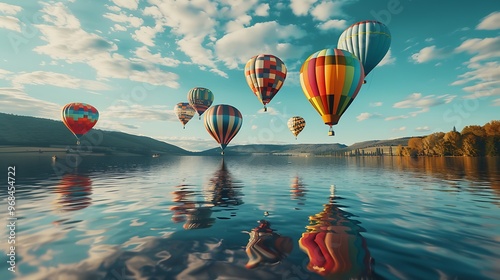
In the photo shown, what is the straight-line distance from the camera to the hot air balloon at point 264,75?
1823 inches

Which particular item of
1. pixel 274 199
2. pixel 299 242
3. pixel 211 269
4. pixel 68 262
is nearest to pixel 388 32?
pixel 274 199

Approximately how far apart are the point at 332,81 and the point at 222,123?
32687 millimetres

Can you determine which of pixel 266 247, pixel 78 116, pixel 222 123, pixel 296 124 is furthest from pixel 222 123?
pixel 78 116

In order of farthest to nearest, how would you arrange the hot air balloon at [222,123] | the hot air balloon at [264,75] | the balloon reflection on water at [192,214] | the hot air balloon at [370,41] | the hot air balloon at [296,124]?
1. the hot air balloon at [296,124]
2. the hot air balloon at [222,123]
3. the hot air balloon at [264,75]
4. the hot air balloon at [370,41]
5. the balloon reflection on water at [192,214]

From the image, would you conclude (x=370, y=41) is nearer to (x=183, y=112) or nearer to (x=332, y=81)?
(x=332, y=81)

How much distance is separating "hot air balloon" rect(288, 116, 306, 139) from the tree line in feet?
244

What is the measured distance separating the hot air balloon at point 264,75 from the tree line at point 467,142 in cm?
10474

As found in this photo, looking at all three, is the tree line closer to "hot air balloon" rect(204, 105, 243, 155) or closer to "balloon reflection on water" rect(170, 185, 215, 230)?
"hot air balloon" rect(204, 105, 243, 155)

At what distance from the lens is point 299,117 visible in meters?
95.0

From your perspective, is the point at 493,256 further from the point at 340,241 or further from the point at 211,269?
the point at 211,269

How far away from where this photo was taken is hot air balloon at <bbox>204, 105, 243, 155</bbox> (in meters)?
55.9

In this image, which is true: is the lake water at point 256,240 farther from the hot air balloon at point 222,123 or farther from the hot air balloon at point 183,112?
the hot air balloon at point 183,112

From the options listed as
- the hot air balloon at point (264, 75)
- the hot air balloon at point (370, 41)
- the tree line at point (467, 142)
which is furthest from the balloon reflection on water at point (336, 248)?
the tree line at point (467, 142)

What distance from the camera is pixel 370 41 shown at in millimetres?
37250
